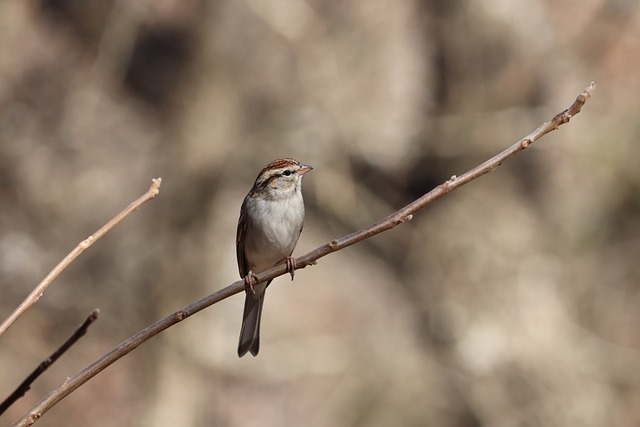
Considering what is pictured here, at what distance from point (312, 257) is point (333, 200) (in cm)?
744

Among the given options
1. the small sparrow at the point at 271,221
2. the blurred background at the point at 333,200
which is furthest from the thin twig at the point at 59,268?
the blurred background at the point at 333,200

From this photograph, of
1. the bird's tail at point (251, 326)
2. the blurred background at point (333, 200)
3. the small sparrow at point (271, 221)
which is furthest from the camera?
the blurred background at point (333, 200)

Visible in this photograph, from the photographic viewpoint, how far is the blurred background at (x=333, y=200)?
29.9ft

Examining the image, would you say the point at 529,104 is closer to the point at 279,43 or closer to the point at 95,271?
the point at 279,43

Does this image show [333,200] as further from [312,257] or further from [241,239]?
[312,257]

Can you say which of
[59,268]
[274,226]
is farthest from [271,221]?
[59,268]

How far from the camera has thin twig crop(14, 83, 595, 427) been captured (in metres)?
1.83

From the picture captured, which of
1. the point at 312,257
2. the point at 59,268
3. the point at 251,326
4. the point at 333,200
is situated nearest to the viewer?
the point at 59,268

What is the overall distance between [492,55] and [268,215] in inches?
252

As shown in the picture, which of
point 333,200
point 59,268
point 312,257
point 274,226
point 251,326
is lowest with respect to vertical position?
point 59,268

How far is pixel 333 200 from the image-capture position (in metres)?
9.73

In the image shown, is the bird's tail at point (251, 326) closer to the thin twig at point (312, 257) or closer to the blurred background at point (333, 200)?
the thin twig at point (312, 257)

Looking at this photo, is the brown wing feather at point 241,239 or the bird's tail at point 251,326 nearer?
the bird's tail at point 251,326

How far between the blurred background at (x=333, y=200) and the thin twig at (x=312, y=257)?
263 inches
